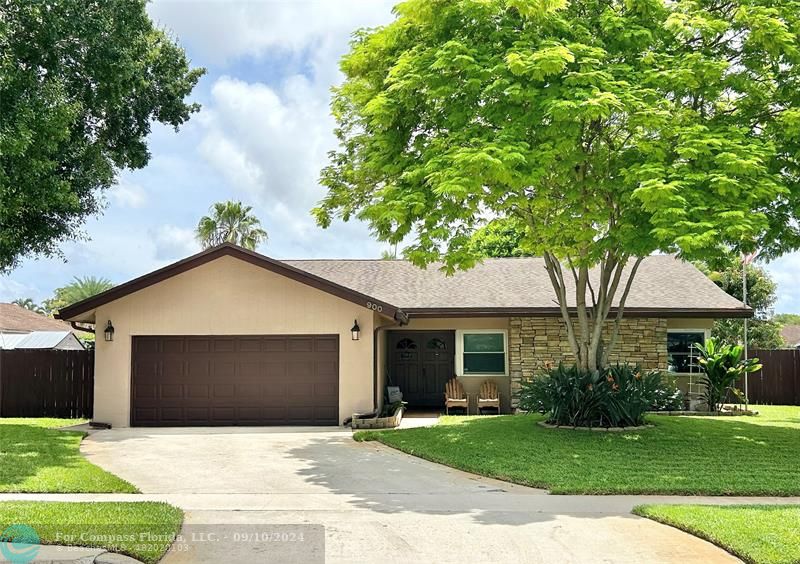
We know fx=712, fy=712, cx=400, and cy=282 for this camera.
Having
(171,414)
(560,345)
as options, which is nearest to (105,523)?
(171,414)

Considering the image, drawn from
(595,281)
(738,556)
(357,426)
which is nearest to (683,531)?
(738,556)

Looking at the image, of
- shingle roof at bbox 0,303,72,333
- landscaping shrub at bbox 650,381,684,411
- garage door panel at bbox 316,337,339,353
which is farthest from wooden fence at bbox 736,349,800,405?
shingle roof at bbox 0,303,72,333

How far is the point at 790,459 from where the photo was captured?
11234 millimetres

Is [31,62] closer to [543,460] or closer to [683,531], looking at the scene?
[543,460]

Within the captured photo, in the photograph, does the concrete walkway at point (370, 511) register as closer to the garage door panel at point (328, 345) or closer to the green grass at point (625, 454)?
the green grass at point (625, 454)

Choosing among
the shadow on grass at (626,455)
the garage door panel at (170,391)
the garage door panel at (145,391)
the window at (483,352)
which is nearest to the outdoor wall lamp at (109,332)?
the garage door panel at (145,391)

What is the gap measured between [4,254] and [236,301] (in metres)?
5.81

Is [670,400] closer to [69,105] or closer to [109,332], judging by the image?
[109,332]

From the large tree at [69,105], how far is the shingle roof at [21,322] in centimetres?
2008

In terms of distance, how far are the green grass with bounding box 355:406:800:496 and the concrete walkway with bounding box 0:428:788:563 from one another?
0.39 m

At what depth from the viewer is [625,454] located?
11.4 m

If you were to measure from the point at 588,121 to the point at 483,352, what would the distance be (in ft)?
30.1

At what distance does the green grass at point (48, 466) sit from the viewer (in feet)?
29.9

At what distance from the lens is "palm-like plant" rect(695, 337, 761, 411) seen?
17922 mm
